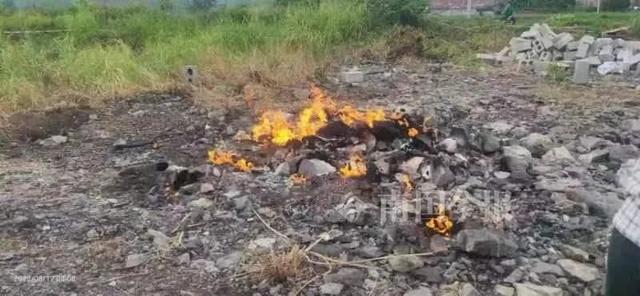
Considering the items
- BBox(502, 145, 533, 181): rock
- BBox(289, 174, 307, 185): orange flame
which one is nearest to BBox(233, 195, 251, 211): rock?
BBox(289, 174, 307, 185): orange flame

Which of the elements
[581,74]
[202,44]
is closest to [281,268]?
[202,44]

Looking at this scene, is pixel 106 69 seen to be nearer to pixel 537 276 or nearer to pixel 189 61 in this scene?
pixel 189 61

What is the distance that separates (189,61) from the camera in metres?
8.02

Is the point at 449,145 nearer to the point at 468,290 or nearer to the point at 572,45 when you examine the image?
the point at 468,290

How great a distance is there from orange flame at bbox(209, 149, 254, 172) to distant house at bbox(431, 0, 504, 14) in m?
12.3

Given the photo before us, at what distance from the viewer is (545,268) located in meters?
3.10

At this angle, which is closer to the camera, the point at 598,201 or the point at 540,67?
the point at 598,201

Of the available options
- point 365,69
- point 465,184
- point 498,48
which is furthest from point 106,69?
point 498,48

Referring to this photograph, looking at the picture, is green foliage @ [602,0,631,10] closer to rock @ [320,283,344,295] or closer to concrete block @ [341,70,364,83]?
concrete block @ [341,70,364,83]

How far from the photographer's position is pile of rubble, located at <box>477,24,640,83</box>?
898 cm

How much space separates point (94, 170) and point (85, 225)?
1.22 metres

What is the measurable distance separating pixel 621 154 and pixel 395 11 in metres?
7.12

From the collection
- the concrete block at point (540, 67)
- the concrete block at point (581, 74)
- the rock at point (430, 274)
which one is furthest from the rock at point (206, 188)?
the concrete block at point (540, 67)

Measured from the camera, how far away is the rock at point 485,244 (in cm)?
313
